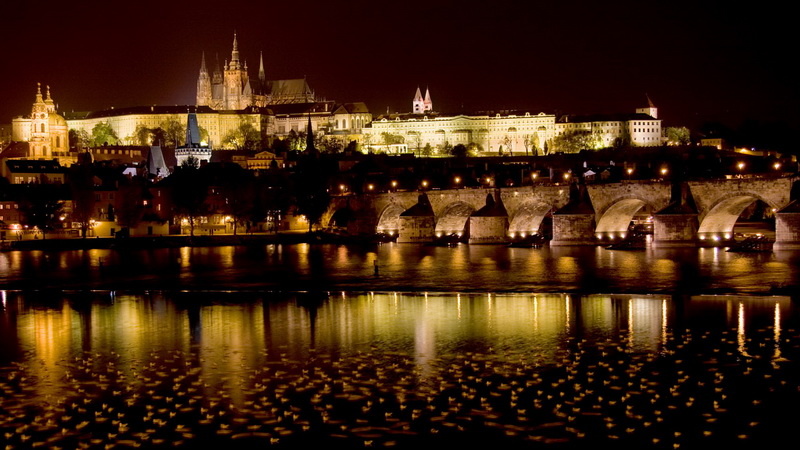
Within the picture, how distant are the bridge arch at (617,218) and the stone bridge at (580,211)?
0.15ft

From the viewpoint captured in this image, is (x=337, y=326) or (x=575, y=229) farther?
(x=575, y=229)

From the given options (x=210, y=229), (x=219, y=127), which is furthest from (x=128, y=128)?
(x=210, y=229)

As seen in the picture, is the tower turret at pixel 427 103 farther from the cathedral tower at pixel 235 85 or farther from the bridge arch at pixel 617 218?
the bridge arch at pixel 617 218

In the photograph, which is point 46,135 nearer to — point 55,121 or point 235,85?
point 55,121

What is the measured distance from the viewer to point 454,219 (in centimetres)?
5309

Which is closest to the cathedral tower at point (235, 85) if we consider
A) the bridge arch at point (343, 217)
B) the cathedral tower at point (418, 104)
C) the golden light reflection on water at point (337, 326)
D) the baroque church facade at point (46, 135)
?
the cathedral tower at point (418, 104)

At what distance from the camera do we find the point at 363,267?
3691 cm

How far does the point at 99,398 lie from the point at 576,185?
3242 cm

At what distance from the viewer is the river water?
526 inches

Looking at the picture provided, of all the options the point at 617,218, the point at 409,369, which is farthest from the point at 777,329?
the point at 617,218

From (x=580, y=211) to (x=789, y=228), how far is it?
33.3ft

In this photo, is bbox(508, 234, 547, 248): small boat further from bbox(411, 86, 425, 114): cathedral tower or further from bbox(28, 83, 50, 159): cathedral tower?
bbox(411, 86, 425, 114): cathedral tower

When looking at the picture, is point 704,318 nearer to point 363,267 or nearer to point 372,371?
point 372,371

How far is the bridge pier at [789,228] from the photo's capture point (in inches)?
1393
